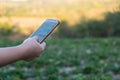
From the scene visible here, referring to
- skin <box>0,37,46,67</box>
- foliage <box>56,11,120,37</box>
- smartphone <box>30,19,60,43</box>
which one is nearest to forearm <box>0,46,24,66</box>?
skin <box>0,37,46,67</box>

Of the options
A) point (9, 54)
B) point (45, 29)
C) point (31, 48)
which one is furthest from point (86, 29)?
point (9, 54)

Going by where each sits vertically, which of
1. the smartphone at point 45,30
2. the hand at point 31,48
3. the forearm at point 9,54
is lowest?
the forearm at point 9,54

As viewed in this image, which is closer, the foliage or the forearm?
the forearm

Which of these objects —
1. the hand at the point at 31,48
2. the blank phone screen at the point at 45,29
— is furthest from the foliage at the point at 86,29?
the hand at the point at 31,48

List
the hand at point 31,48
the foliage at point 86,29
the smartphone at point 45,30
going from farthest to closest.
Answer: the foliage at point 86,29 → the smartphone at point 45,30 → the hand at point 31,48

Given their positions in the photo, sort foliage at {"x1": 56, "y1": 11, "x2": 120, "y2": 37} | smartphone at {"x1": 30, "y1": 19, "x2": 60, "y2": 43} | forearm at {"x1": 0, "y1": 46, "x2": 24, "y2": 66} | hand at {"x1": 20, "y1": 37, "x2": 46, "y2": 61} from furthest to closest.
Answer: foliage at {"x1": 56, "y1": 11, "x2": 120, "y2": 37} < smartphone at {"x1": 30, "y1": 19, "x2": 60, "y2": 43} < hand at {"x1": 20, "y1": 37, "x2": 46, "y2": 61} < forearm at {"x1": 0, "y1": 46, "x2": 24, "y2": 66}

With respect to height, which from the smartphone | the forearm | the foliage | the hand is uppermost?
the foliage

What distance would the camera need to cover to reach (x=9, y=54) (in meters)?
3.48

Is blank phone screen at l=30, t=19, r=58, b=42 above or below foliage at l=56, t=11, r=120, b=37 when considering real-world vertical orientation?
below

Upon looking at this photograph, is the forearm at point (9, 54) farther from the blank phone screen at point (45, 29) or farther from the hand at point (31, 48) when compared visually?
the blank phone screen at point (45, 29)

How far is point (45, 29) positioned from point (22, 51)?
484 millimetres

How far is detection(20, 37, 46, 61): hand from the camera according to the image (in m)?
3.67

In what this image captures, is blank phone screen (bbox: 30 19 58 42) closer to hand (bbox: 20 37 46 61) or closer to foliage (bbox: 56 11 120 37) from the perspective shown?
hand (bbox: 20 37 46 61)

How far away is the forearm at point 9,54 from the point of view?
135 inches
